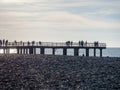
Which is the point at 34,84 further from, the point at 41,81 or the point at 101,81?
the point at 101,81

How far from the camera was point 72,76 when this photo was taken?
67562 mm

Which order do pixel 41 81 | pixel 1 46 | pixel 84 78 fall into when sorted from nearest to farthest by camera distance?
pixel 41 81, pixel 84 78, pixel 1 46

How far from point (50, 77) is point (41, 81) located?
5528 millimetres

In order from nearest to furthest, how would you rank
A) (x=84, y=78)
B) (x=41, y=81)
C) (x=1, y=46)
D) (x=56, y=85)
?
1. (x=56, y=85)
2. (x=41, y=81)
3. (x=84, y=78)
4. (x=1, y=46)

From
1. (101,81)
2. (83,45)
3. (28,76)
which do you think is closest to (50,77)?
(28,76)

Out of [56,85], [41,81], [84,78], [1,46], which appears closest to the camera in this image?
[56,85]

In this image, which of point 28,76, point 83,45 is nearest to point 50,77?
point 28,76

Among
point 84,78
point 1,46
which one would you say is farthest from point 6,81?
point 1,46

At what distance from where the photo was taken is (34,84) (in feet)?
185

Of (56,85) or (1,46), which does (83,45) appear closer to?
(1,46)

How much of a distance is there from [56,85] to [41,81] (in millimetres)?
4610

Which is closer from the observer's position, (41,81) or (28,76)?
(41,81)

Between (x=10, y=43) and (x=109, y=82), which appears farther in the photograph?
(x=10, y=43)

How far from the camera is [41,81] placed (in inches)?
2360
